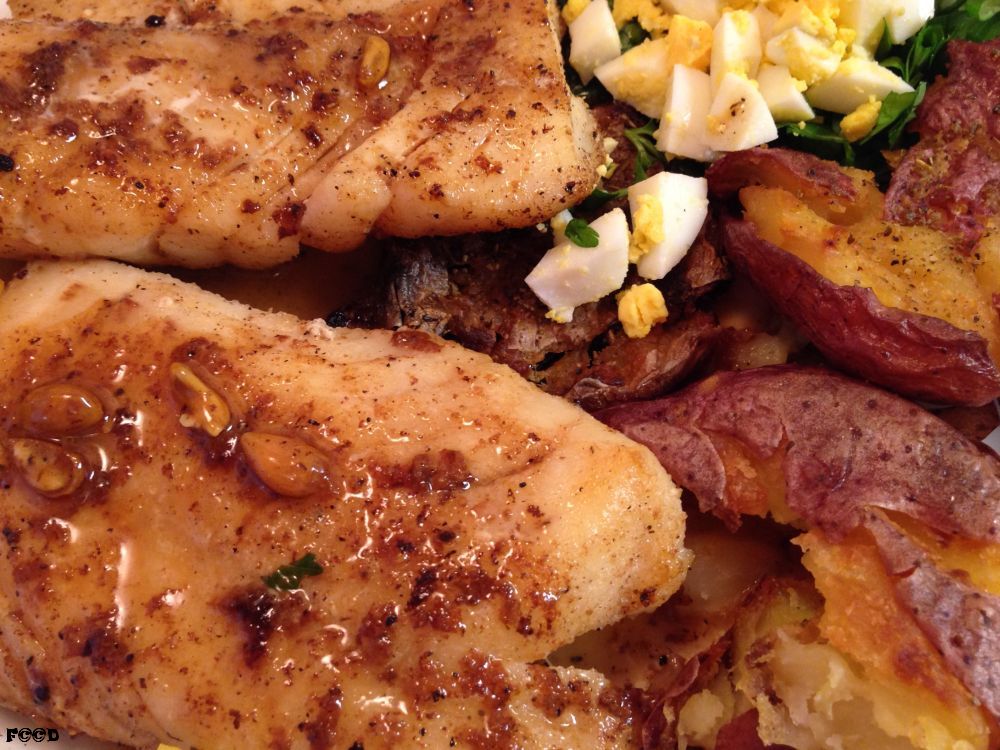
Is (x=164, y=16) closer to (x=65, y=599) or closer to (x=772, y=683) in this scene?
(x=65, y=599)

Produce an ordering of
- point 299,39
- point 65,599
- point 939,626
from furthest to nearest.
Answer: point 299,39
point 65,599
point 939,626

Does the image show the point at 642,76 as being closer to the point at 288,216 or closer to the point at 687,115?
the point at 687,115

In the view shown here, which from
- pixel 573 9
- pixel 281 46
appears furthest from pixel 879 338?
pixel 281 46

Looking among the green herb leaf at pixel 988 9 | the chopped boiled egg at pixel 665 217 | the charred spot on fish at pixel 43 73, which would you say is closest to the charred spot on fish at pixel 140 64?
the charred spot on fish at pixel 43 73

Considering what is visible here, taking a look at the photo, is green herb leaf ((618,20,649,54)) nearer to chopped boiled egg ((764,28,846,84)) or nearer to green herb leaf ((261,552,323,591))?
chopped boiled egg ((764,28,846,84))

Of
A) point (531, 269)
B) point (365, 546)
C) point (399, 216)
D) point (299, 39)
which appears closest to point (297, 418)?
point (365, 546)

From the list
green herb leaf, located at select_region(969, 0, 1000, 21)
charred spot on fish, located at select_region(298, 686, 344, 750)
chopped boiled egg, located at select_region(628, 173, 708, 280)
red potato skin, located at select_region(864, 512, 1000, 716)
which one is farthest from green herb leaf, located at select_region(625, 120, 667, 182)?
charred spot on fish, located at select_region(298, 686, 344, 750)

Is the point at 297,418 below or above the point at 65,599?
above
